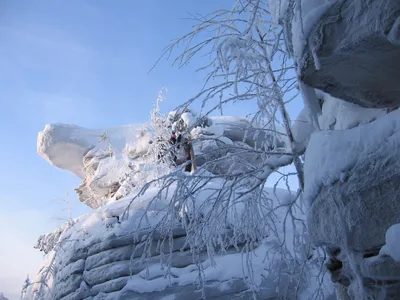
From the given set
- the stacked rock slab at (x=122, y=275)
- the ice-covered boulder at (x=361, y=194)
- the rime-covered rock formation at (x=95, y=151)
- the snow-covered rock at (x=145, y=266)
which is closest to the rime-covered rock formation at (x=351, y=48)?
the ice-covered boulder at (x=361, y=194)

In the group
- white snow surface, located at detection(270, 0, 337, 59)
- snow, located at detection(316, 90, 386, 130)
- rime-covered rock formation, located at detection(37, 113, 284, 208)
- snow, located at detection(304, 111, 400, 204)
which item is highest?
rime-covered rock formation, located at detection(37, 113, 284, 208)

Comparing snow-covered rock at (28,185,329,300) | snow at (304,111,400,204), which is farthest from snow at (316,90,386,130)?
snow-covered rock at (28,185,329,300)

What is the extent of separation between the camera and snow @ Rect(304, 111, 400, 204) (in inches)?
69.1

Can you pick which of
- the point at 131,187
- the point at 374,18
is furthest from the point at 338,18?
the point at 131,187

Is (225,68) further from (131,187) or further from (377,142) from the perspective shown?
(131,187)

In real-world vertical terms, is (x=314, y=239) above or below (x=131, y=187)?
below

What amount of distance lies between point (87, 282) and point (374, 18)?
872 cm

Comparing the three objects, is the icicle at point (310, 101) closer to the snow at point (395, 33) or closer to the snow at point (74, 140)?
the snow at point (395, 33)

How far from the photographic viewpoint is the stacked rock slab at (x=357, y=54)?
163cm

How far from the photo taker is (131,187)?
589 inches

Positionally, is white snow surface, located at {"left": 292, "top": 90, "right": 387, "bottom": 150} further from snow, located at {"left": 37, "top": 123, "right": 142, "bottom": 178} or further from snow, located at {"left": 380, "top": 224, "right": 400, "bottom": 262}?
snow, located at {"left": 37, "top": 123, "right": 142, "bottom": 178}

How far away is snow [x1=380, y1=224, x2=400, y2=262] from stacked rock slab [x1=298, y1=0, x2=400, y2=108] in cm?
80

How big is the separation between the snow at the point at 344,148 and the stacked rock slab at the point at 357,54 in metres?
0.28

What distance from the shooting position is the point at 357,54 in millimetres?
1800
